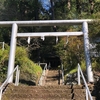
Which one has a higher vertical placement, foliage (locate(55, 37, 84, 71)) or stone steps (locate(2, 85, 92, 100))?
foliage (locate(55, 37, 84, 71))

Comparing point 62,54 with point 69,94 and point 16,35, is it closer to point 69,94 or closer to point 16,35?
point 16,35

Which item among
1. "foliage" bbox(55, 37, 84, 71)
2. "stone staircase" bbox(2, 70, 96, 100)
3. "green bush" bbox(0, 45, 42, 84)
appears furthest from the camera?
"foliage" bbox(55, 37, 84, 71)

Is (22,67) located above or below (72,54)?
below

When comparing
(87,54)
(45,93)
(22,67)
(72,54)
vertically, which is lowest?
(45,93)

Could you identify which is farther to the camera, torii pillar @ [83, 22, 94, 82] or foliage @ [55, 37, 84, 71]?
foliage @ [55, 37, 84, 71]

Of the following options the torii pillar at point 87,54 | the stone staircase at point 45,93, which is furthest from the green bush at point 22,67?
the stone staircase at point 45,93

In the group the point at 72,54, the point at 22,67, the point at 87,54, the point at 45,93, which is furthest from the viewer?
the point at 72,54

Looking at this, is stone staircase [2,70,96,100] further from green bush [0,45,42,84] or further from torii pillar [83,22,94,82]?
green bush [0,45,42,84]

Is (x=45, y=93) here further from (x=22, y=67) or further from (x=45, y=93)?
(x=22, y=67)

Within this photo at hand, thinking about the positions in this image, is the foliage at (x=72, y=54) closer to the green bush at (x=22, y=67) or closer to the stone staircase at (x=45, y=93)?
the green bush at (x=22, y=67)

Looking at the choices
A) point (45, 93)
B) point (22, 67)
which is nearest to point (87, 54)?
point (45, 93)

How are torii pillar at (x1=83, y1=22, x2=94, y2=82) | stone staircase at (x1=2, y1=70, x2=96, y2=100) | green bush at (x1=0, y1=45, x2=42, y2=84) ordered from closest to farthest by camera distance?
stone staircase at (x1=2, y1=70, x2=96, y2=100), torii pillar at (x1=83, y1=22, x2=94, y2=82), green bush at (x1=0, y1=45, x2=42, y2=84)

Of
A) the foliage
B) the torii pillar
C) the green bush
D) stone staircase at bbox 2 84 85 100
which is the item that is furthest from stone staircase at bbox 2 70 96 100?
the foliage

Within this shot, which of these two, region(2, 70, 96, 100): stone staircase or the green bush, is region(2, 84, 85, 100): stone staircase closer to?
region(2, 70, 96, 100): stone staircase
